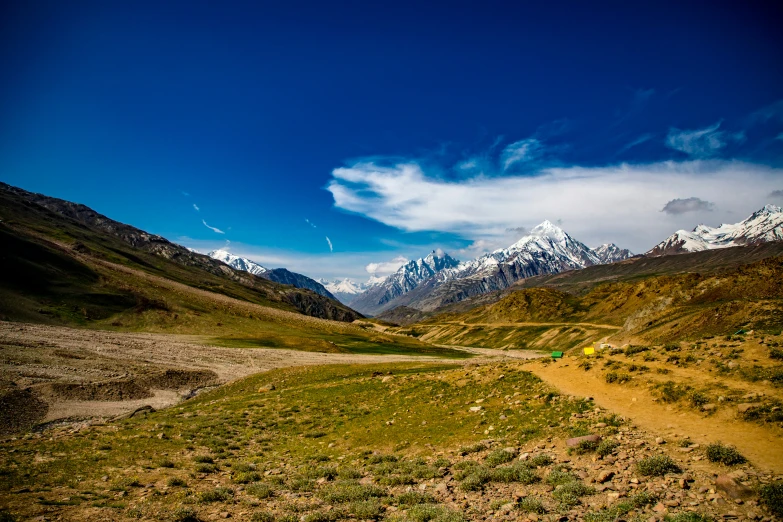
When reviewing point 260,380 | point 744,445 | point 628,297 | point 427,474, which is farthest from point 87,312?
point 628,297

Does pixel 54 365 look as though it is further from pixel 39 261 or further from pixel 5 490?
pixel 39 261

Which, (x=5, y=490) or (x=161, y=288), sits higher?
(x=161, y=288)

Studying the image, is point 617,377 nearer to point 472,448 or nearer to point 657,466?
point 472,448

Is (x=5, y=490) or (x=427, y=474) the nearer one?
(x=5, y=490)

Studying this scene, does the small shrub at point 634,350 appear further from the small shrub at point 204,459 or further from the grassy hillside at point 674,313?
the small shrub at point 204,459

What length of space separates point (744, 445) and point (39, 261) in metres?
180

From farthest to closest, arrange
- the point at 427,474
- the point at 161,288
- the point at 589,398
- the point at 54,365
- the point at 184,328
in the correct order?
1. the point at 161,288
2. the point at 184,328
3. the point at 54,365
4. the point at 589,398
5. the point at 427,474

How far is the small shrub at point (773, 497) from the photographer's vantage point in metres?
9.23

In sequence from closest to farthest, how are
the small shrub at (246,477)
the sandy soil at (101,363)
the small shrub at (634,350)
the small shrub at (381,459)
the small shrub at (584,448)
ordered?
the small shrub at (584,448), the small shrub at (246,477), the small shrub at (381,459), the small shrub at (634,350), the sandy soil at (101,363)

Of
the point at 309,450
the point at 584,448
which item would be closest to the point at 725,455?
the point at 584,448

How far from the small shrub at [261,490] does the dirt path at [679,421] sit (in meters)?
15.7

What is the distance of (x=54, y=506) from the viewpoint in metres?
12.4

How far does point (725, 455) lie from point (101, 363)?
67.6 meters

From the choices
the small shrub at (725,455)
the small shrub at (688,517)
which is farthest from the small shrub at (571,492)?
the small shrub at (725,455)
